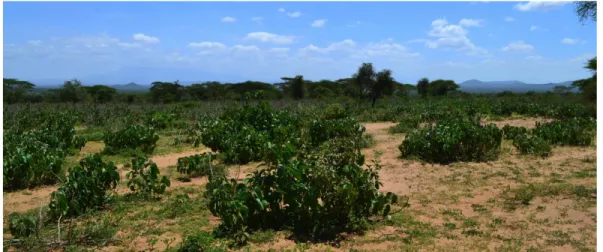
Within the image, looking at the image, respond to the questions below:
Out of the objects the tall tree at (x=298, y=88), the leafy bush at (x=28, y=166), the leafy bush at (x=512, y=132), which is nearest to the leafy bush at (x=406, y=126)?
the leafy bush at (x=512, y=132)

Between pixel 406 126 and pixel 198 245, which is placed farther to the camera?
pixel 406 126

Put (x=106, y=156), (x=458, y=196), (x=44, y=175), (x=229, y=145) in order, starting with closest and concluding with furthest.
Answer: (x=458, y=196) → (x=44, y=175) → (x=229, y=145) → (x=106, y=156)

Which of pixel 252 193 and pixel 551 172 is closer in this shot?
pixel 252 193

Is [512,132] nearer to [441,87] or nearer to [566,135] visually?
[566,135]

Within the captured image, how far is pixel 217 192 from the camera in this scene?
170 inches

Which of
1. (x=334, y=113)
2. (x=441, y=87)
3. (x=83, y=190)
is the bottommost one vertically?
(x=83, y=190)

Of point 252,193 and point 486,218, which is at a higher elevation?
point 252,193

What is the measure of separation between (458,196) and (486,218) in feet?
2.95

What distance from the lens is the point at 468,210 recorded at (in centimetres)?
527

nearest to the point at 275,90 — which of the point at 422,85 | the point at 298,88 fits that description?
the point at 298,88

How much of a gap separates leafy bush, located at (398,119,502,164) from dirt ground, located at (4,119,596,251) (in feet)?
0.97

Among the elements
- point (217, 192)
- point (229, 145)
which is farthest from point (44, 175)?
point (217, 192)

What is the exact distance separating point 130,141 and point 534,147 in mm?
7473

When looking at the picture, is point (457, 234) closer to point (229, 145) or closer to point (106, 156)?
point (229, 145)
